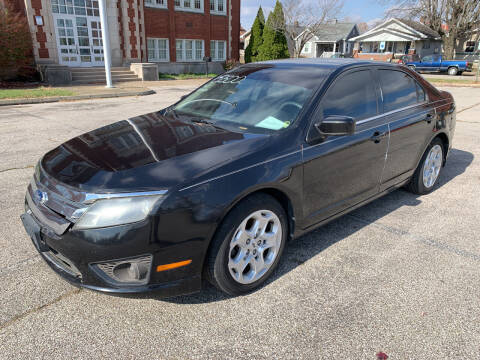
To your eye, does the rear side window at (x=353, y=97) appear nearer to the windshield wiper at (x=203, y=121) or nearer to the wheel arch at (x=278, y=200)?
the wheel arch at (x=278, y=200)

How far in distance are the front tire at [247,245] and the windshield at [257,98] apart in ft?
A: 2.29

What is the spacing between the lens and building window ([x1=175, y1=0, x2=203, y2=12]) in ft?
83.9

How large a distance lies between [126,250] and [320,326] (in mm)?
1357

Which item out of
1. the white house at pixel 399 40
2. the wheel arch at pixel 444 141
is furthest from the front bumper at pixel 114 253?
the white house at pixel 399 40

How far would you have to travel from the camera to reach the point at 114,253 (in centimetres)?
223

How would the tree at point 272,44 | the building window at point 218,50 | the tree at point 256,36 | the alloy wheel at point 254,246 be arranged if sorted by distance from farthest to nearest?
the tree at point 256,36 < the tree at point 272,44 < the building window at point 218,50 < the alloy wheel at point 254,246

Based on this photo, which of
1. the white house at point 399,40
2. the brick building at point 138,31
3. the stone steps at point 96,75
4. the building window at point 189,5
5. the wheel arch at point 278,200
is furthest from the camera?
the white house at point 399,40

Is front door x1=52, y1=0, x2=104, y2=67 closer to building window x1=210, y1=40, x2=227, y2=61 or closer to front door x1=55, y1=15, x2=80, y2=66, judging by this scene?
front door x1=55, y1=15, x2=80, y2=66

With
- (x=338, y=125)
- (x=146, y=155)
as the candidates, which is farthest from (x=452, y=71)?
(x=146, y=155)

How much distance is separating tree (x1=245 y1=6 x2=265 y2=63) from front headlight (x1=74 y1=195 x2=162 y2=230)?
30767 mm

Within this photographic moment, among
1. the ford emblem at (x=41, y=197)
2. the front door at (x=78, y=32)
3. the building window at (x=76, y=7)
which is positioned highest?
the building window at (x=76, y=7)

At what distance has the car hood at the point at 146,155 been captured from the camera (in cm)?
235

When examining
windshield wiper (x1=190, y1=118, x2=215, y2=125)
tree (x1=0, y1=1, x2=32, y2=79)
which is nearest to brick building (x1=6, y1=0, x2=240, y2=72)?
tree (x1=0, y1=1, x2=32, y2=79)

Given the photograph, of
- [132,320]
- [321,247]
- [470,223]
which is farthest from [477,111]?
[132,320]
